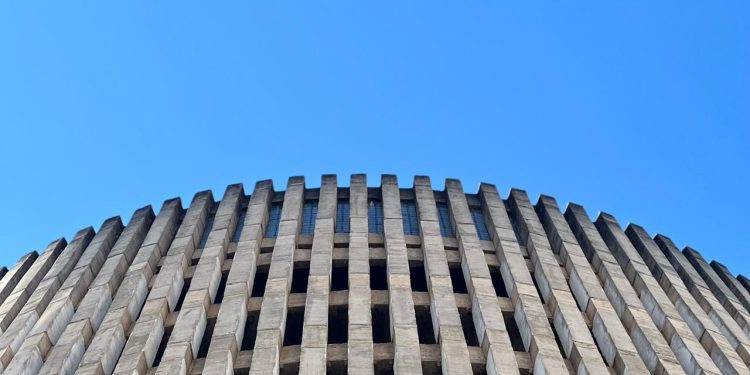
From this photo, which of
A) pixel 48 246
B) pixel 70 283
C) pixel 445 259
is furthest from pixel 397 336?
pixel 48 246

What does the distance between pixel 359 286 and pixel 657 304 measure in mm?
11606

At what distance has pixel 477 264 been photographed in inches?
1415

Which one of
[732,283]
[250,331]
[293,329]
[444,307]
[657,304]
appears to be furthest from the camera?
[732,283]

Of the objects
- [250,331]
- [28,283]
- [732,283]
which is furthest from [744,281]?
[28,283]

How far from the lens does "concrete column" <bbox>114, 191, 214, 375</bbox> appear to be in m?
29.2

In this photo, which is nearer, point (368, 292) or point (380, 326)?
point (368, 292)

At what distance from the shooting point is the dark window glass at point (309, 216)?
4098 centimetres

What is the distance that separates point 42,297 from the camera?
3581 centimetres

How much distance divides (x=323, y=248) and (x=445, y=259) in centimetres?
505

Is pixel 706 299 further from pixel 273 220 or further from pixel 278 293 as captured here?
pixel 273 220

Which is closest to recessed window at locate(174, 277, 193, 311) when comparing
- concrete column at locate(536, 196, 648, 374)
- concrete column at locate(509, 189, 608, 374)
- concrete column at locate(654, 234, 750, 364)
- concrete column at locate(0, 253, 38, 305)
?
concrete column at locate(0, 253, 38, 305)

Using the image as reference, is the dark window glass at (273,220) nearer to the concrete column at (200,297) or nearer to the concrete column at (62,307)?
the concrete column at (200,297)

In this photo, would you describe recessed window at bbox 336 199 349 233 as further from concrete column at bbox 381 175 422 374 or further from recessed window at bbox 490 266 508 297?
recessed window at bbox 490 266 508 297

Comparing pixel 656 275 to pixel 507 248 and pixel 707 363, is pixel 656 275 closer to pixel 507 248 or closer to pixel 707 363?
pixel 507 248
